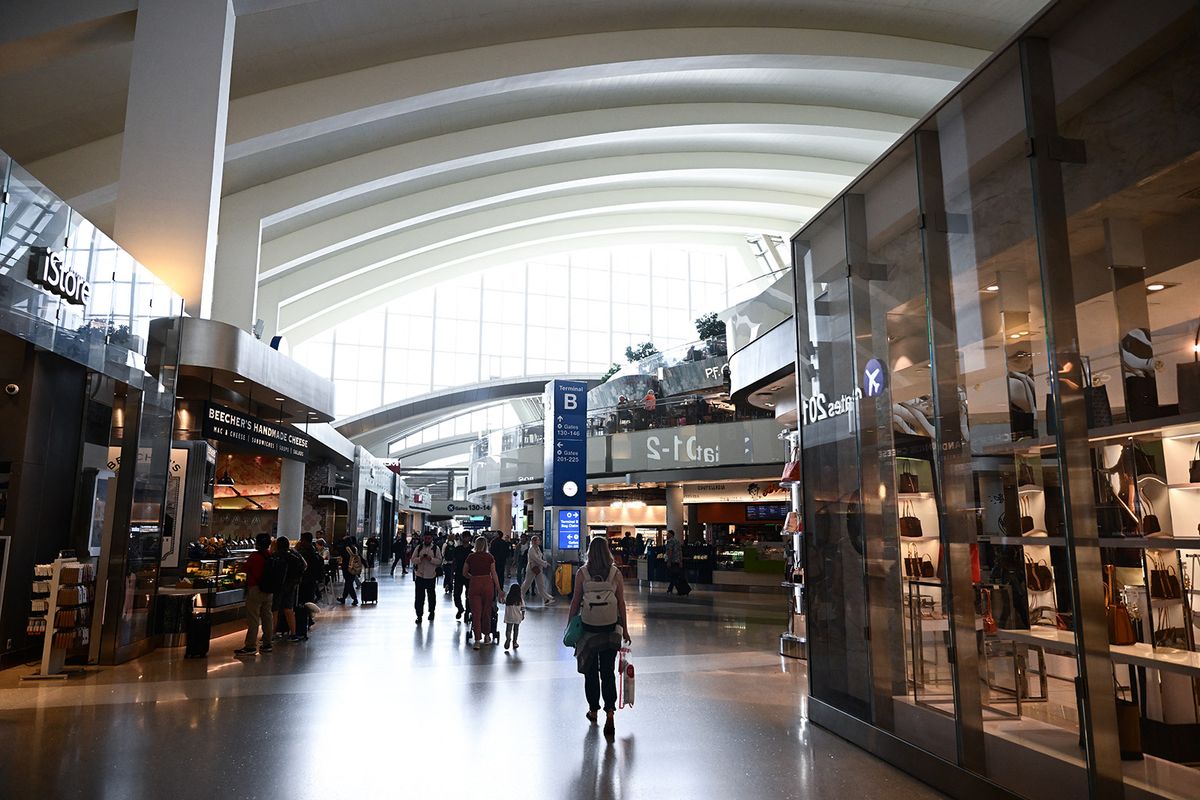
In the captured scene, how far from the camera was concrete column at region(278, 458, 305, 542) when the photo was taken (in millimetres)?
19906

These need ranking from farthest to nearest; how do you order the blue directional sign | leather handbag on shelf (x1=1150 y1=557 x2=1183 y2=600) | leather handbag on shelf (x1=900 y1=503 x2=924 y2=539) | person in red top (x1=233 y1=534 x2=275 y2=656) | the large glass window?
1. the large glass window
2. the blue directional sign
3. person in red top (x1=233 y1=534 x2=275 y2=656)
4. leather handbag on shelf (x1=900 y1=503 x2=924 y2=539)
5. leather handbag on shelf (x1=1150 y1=557 x2=1183 y2=600)

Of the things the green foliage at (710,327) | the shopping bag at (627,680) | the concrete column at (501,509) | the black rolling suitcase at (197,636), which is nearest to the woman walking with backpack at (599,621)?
the shopping bag at (627,680)

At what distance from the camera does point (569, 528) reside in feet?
57.5

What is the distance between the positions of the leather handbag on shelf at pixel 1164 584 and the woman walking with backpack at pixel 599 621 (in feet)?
10.9

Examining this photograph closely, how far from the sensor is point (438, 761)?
4.95m

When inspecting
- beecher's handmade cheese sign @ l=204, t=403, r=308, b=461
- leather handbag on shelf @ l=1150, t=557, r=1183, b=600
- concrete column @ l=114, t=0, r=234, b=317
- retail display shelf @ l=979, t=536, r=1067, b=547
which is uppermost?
concrete column @ l=114, t=0, r=234, b=317

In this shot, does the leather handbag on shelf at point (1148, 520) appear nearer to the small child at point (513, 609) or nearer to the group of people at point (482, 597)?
the group of people at point (482, 597)

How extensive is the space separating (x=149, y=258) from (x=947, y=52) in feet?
45.8

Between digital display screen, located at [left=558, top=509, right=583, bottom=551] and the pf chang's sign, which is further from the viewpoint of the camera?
digital display screen, located at [left=558, top=509, right=583, bottom=551]

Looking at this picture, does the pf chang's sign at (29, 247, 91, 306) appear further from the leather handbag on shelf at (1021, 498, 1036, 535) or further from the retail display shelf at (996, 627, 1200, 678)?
the retail display shelf at (996, 627, 1200, 678)

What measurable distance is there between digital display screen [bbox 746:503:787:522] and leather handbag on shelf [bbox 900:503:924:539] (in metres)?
20.2

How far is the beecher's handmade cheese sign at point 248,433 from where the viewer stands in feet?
37.5

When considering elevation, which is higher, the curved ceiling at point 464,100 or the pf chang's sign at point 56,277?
the curved ceiling at point 464,100

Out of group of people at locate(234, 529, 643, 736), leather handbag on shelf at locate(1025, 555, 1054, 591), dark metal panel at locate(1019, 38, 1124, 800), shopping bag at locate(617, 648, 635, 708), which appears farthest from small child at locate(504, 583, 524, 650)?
dark metal panel at locate(1019, 38, 1124, 800)
